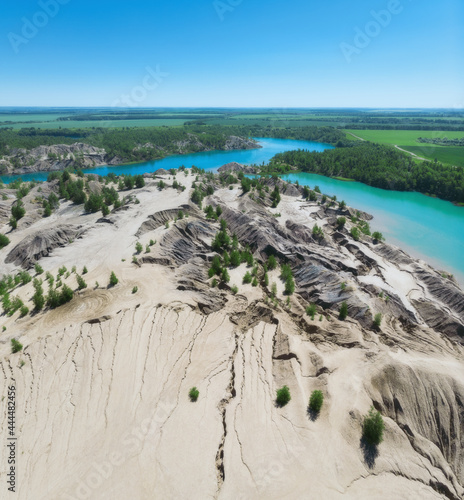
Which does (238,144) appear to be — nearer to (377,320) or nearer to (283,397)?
(377,320)

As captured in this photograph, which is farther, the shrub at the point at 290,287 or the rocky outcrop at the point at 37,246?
the rocky outcrop at the point at 37,246

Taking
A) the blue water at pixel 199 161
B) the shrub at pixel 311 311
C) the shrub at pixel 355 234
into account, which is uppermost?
the shrub at pixel 311 311

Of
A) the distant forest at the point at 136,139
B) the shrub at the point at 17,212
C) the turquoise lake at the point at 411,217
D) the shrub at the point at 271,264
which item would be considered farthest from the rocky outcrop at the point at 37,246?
the distant forest at the point at 136,139

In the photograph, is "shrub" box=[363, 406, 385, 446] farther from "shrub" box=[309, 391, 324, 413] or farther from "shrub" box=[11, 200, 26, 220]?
"shrub" box=[11, 200, 26, 220]

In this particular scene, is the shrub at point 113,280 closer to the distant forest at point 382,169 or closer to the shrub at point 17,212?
the shrub at point 17,212

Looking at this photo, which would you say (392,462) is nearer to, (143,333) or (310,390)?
(310,390)

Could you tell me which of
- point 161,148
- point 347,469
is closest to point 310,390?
point 347,469
